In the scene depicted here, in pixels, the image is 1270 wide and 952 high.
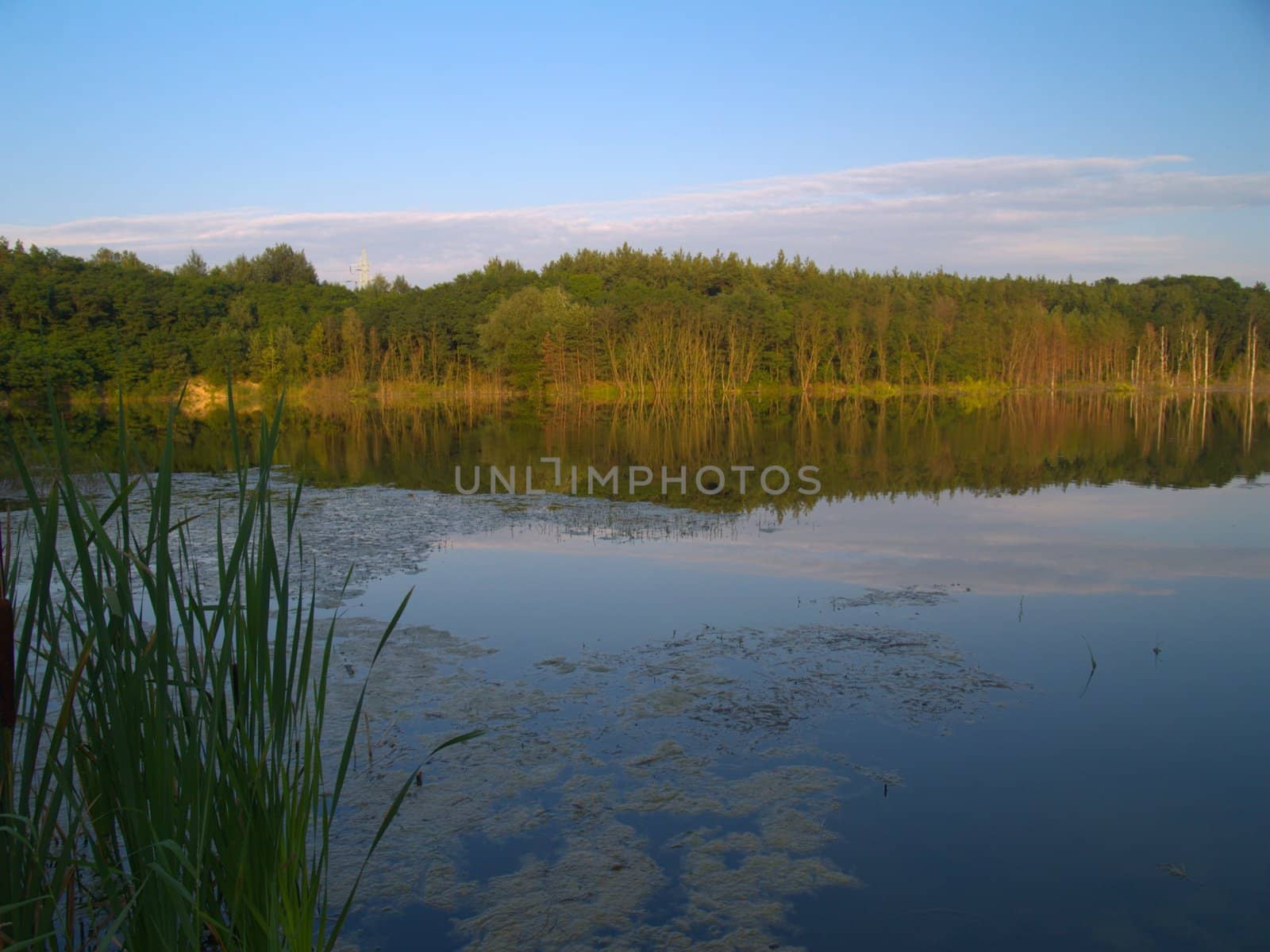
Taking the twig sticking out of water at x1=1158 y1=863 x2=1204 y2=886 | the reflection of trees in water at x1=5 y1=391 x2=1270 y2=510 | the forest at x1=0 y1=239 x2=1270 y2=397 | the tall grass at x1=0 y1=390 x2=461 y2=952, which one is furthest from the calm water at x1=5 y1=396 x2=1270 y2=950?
the forest at x1=0 y1=239 x2=1270 y2=397

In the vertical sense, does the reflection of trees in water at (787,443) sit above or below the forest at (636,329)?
below

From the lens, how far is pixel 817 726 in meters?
5.66

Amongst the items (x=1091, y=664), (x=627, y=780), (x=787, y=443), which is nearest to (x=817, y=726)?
(x=627, y=780)

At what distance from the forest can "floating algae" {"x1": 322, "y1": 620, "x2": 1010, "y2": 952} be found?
4649 centimetres

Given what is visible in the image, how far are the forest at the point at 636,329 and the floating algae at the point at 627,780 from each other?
4649 centimetres

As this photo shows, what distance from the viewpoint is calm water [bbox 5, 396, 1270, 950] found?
3863mm

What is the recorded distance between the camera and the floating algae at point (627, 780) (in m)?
3.84

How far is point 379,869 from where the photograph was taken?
411 cm

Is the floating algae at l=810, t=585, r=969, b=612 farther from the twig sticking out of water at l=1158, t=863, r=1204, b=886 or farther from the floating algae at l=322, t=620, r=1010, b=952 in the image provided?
the twig sticking out of water at l=1158, t=863, r=1204, b=886

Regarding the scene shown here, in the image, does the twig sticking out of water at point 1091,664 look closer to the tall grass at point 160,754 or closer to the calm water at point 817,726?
the calm water at point 817,726

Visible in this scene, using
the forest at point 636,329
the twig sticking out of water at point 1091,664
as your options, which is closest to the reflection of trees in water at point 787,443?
the twig sticking out of water at point 1091,664

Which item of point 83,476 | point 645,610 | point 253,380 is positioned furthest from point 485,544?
point 253,380

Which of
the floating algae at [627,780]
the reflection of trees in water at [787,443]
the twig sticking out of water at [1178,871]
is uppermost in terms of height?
the reflection of trees in water at [787,443]

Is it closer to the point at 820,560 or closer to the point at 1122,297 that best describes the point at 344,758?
the point at 820,560
